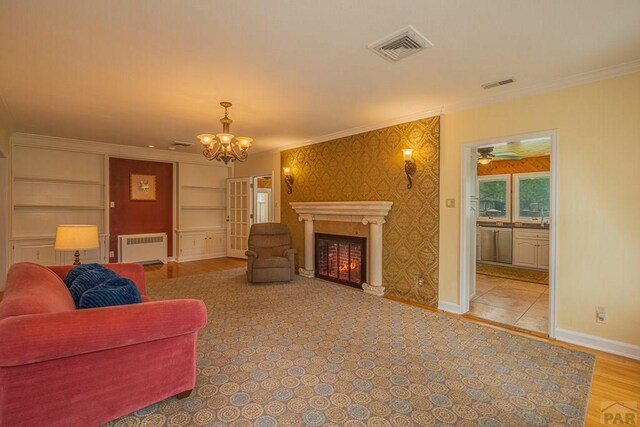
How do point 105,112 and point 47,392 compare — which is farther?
point 105,112

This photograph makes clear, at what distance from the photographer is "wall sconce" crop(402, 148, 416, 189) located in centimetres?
407

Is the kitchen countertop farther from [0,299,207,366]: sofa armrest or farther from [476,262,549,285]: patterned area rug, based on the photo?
[0,299,207,366]: sofa armrest

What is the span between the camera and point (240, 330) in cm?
315

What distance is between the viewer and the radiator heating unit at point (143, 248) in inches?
248

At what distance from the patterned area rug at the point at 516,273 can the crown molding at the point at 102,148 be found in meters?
6.75

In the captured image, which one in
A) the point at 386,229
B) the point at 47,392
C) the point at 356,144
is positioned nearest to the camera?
the point at 47,392

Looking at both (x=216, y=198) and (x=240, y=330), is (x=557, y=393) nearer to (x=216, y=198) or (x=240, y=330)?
(x=240, y=330)

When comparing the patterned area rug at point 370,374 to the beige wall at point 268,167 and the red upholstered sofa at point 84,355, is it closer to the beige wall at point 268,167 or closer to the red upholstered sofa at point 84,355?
the red upholstered sofa at point 84,355

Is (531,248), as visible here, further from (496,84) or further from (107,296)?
(107,296)

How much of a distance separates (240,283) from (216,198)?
11.1ft

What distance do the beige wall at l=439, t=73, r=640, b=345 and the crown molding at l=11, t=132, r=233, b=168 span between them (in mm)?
6466

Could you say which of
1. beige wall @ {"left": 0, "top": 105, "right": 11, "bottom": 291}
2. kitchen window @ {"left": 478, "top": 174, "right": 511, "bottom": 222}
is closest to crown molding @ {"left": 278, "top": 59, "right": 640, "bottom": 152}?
kitchen window @ {"left": 478, "top": 174, "right": 511, "bottom": 222}

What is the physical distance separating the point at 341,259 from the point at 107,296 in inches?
146

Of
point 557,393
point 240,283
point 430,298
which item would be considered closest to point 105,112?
point 240,283
